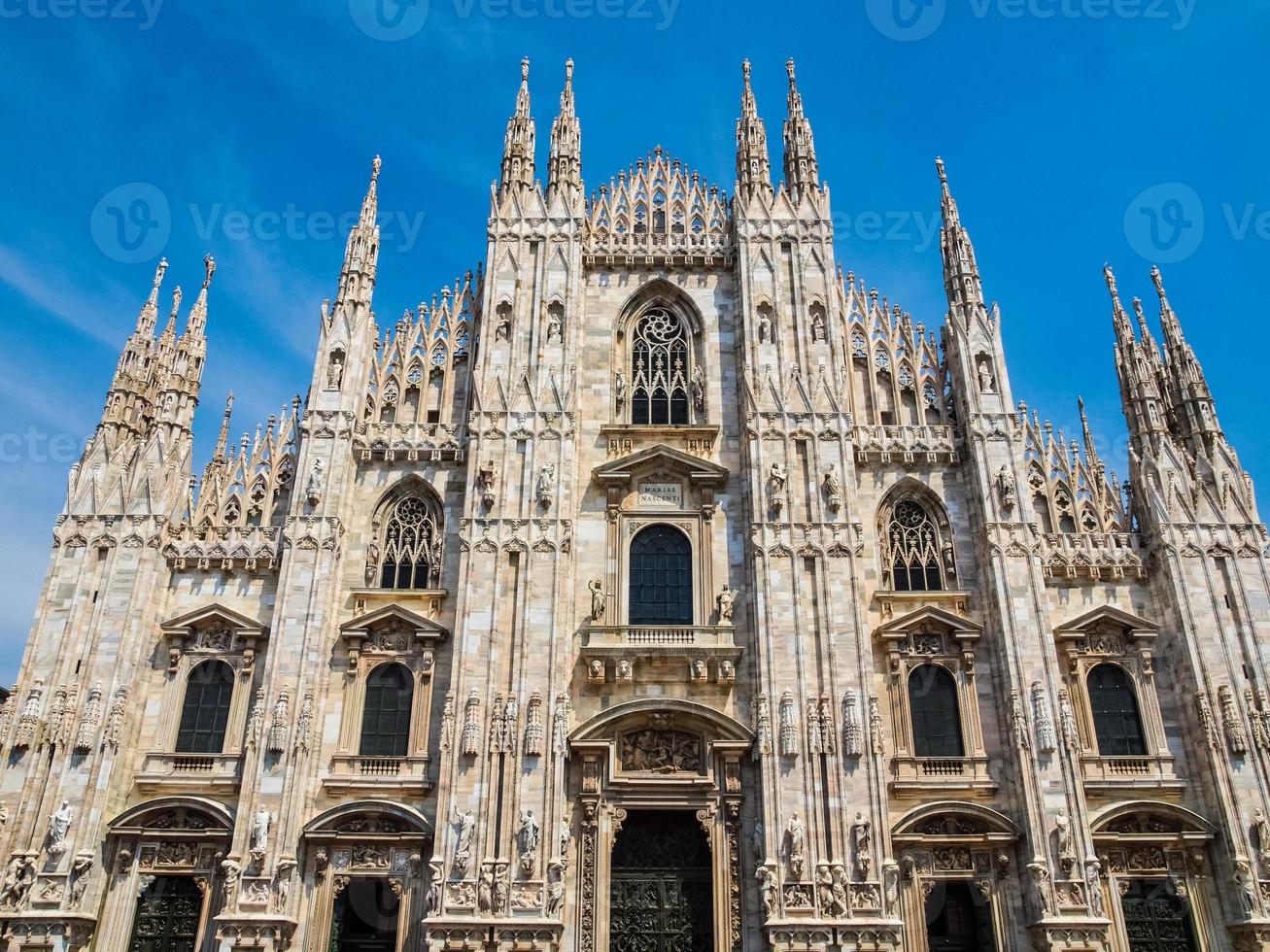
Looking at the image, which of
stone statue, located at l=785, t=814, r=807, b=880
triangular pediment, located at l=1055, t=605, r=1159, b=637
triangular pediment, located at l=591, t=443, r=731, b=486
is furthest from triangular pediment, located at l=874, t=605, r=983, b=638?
triangular pediment, located at l=591, t=443, r=731, b=486

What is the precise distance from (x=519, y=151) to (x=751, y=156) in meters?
7.04

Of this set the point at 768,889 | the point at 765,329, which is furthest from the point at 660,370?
the point at 768,889

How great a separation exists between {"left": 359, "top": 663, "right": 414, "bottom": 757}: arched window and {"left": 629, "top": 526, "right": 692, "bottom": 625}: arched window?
5815 millimetres

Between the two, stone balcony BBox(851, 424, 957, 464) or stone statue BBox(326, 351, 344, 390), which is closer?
stone balcony BBox(851, 424, 957, 464)

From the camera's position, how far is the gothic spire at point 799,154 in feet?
99.4

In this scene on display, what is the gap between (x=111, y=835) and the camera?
900 inches

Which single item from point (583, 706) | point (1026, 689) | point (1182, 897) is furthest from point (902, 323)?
point (1182, 897)

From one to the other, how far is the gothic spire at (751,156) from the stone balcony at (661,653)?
13331 millimetres

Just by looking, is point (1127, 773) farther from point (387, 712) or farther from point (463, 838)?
point (387, 712)

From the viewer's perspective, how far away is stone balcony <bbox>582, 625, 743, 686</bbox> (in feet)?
79.6

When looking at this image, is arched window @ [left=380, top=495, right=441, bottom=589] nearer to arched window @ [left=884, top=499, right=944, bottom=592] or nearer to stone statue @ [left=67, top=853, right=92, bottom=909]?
stone statue @ [left=67, top=853, right=92, bottom=909]

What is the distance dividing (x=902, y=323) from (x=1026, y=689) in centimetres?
1087

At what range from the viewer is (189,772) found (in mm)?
23703

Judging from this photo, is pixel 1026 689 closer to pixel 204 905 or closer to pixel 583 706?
pixel 583 706
